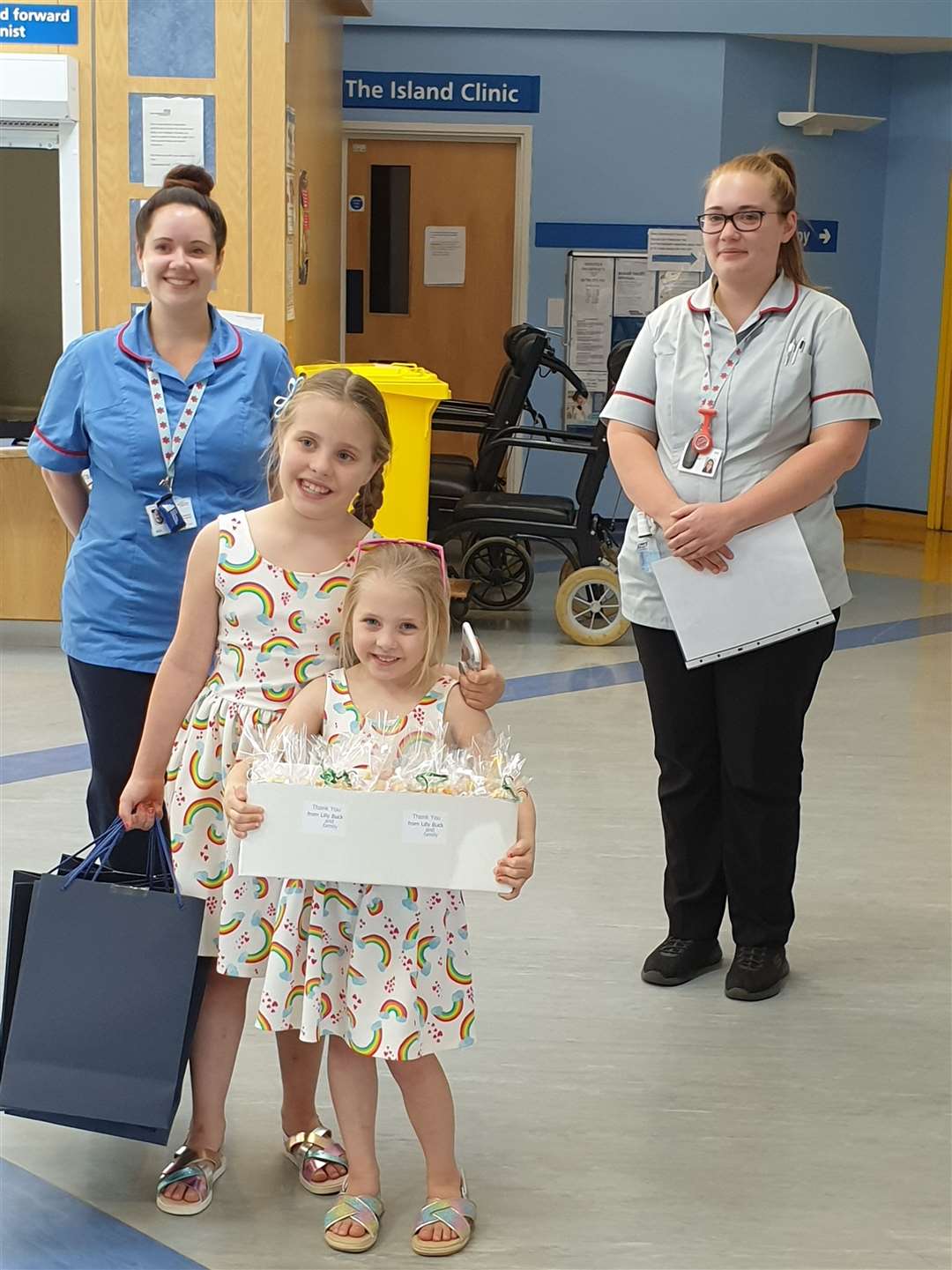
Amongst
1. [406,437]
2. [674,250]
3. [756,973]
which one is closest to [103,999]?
[756,973]

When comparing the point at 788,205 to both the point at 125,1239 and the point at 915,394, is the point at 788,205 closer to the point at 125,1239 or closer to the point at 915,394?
the point at 125,1239

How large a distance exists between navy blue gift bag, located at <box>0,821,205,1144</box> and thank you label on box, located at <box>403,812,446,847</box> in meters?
0.37

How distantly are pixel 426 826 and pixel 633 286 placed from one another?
751 cm

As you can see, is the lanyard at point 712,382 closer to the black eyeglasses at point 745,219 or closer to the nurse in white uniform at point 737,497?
the nurse in white uniform at point 737,497

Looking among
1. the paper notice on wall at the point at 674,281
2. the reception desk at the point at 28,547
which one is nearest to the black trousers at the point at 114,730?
the reception desk at the point at 28,547

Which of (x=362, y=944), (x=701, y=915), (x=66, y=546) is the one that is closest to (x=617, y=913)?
(x=701, y=915)

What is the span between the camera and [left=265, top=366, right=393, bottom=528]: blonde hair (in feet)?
7.09

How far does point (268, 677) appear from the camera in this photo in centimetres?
221

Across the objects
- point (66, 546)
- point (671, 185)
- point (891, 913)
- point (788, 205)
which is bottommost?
point (891, 913)

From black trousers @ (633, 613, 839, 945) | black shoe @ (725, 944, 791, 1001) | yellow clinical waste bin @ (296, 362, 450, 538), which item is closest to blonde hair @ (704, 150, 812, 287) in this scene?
black trousers @ (633, 613, 839, 945)

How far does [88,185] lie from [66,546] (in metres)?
1.36

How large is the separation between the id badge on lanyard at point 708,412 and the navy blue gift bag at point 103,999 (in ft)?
4.30

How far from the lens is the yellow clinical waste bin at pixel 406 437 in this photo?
5.82 m

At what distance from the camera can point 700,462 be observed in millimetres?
2896
